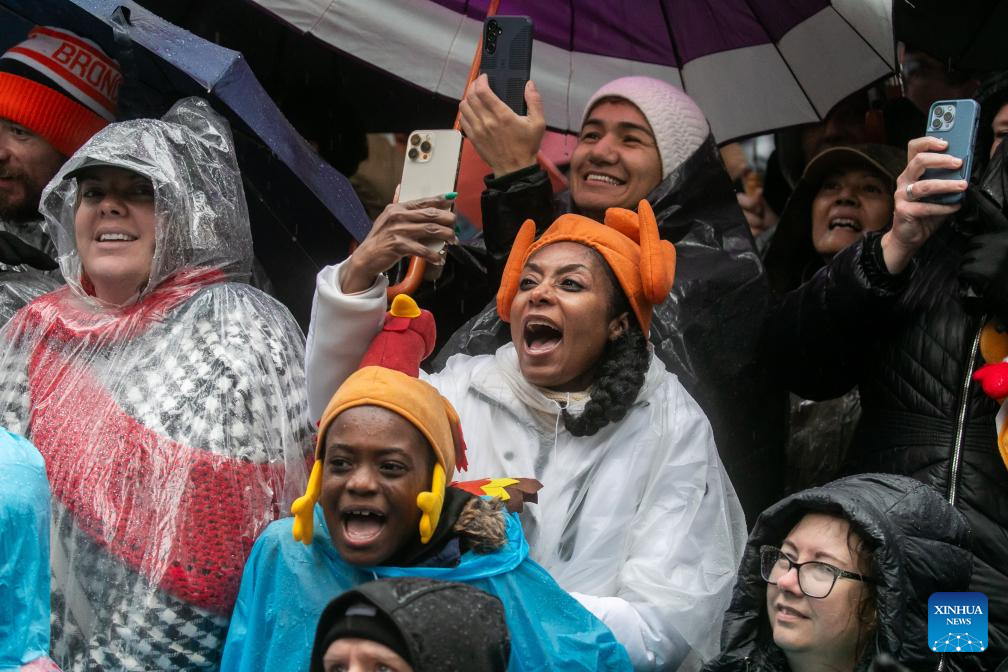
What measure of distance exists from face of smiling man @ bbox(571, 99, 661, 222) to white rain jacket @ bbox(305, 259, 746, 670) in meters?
0.84

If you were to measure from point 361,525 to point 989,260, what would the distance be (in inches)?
70.0

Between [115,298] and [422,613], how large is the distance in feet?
5.57

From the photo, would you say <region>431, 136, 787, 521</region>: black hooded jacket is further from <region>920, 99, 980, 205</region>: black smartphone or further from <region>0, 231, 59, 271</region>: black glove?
<region>0, 231, 59, 271</region>: black glove

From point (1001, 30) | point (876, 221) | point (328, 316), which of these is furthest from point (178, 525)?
point (1001, 30)

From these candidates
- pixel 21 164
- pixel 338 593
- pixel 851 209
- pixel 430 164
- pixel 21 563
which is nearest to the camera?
pixel 21 563

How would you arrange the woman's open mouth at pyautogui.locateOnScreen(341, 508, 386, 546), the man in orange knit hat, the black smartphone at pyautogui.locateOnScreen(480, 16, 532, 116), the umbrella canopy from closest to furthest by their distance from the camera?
the woman's open mouth at pyautogui.locateOnScreen(341, 508, 386, 546) < the black smartphone at pyautogui.locateOnScreen(480, 16, 532, 116) < the man in orange knit hat < the umbrella canopy

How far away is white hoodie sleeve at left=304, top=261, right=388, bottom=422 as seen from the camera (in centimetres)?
432

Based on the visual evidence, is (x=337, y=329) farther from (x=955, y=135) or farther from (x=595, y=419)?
(x=955, y=135)

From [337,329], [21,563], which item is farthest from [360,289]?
[21,563]

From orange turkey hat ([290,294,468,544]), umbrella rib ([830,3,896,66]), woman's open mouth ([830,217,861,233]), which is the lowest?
orange turkey hat ([290,294,468,544])

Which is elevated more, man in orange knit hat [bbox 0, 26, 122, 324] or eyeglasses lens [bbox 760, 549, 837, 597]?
man in orange knit hat [bbox 0, 26, 122, 324]

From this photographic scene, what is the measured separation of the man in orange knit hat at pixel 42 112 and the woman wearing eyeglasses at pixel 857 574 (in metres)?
2.49

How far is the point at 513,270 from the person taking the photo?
15.6ft

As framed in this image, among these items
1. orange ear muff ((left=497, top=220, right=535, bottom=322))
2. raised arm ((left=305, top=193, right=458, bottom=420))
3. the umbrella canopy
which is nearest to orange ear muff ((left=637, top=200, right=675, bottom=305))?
orange ear muff ((left=497, top=220, right=535, bottom=322))
